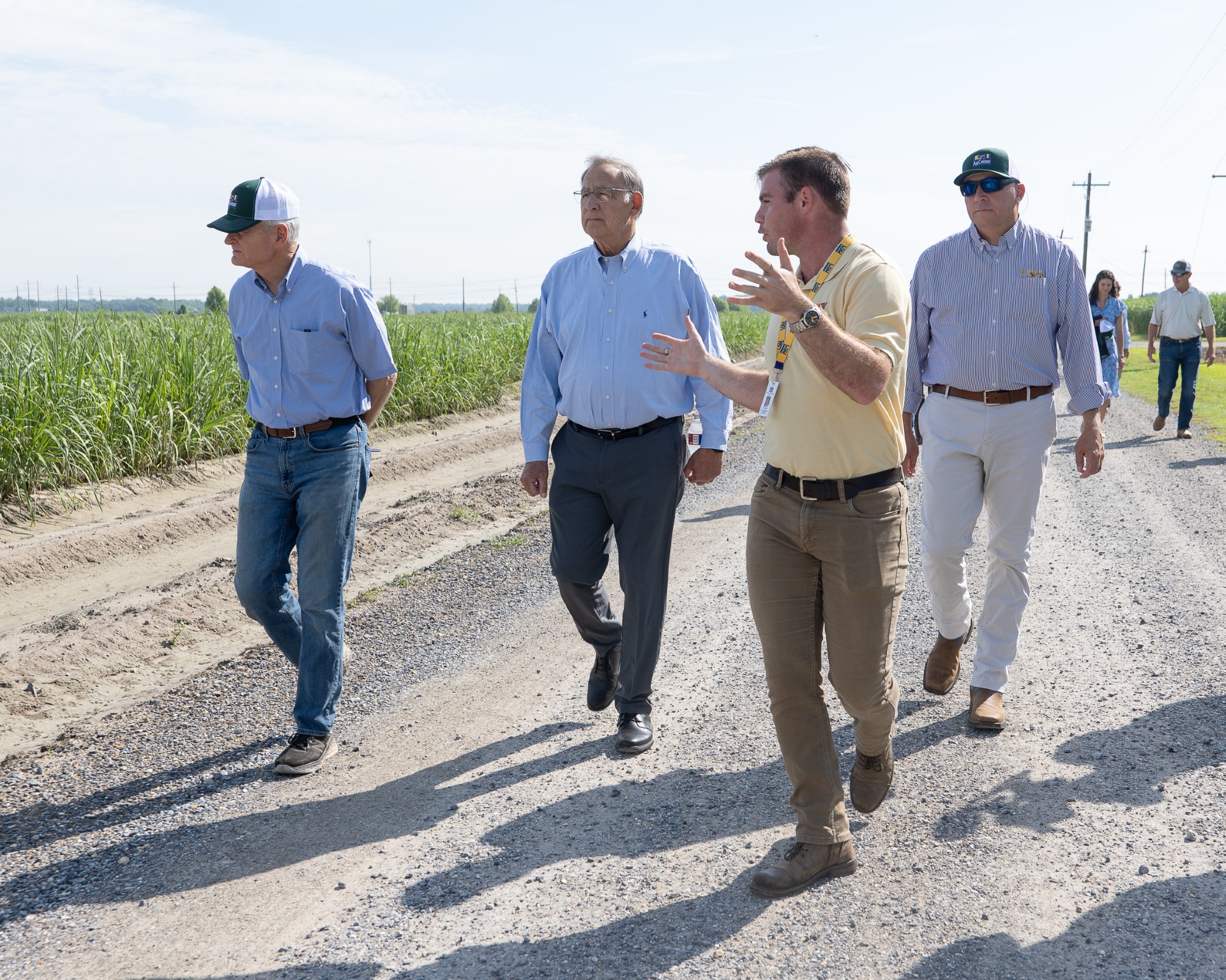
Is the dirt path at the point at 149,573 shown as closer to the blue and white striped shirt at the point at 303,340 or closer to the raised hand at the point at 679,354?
the blue and white striped shirt at the point at 303,340

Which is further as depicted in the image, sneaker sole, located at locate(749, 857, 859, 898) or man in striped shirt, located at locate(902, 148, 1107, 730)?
man in striped shirt, located at locate(902, 148, 1107, 730)

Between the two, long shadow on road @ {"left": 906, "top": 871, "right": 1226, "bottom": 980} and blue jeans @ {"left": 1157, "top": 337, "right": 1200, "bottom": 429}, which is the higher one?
blue jeans @ {"left": 1157, "top": 337, "right": 1200, "bottom": 429}

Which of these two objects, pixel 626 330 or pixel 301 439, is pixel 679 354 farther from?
pixel 301 439

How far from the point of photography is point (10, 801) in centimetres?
357

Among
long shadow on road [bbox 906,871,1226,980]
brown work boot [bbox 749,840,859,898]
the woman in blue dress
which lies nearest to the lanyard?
brown work boot [bbox 749,840,859,898]

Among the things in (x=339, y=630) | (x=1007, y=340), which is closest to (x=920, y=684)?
(x=1007, y=340)

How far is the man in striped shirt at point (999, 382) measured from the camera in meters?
4.06

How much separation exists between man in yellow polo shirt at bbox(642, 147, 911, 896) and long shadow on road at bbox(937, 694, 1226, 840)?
60 cm

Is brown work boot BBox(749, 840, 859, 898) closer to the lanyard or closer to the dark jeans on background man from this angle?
the dark jeans on background man

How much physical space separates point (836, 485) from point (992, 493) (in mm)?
1686

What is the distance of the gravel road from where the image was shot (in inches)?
103

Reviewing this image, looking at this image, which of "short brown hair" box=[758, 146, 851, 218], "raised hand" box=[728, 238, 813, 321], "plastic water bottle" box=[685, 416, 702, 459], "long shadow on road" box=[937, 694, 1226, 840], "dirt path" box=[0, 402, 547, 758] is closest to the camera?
"raised hand" box=[728, 238, 813, 321]

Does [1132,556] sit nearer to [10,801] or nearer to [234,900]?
[234,900]

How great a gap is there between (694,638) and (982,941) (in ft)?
9.08
